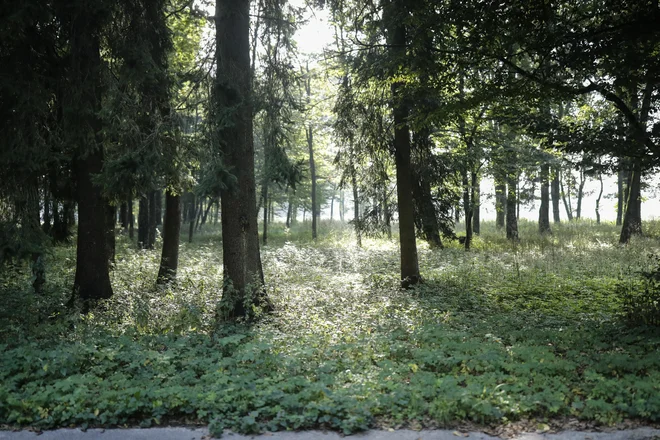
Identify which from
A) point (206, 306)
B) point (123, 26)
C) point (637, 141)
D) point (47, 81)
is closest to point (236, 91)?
point (123, 26)

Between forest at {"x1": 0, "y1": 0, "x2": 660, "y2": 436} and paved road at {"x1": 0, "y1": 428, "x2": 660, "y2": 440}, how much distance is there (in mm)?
129

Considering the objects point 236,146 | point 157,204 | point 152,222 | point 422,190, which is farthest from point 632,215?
point 157,204

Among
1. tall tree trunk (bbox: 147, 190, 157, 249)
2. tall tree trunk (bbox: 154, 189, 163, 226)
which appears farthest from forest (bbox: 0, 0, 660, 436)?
tall tree trunk (bbox: 154, 189, 163, 226)

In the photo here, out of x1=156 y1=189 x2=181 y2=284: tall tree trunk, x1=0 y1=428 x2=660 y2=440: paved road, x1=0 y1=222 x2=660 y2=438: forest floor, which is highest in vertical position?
x1=156 y1=189 x2=181 y2=284: tall tree trunk

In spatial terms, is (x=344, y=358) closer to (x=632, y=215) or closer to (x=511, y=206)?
(x=511, y=206)

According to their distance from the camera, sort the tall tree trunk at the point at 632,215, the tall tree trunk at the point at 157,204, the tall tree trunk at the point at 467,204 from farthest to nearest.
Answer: the tall tree trunk at the point at 157,204 < the tall tree trunk at the point at 632,215 < the tall tree trunk at the point at 467,204

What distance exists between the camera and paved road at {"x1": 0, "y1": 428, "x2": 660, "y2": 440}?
14.6 ft

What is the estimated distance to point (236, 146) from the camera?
9172 millimetres

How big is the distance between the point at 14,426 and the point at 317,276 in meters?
9.04

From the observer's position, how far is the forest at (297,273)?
5180mm

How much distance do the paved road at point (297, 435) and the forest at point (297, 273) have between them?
129 mm

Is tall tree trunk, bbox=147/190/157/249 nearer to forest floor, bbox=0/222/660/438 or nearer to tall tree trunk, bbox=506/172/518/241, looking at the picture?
forest floor, bbox=0/222/660/438

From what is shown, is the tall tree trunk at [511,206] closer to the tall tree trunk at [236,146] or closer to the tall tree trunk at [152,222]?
the tall tree trunk at [236,146]

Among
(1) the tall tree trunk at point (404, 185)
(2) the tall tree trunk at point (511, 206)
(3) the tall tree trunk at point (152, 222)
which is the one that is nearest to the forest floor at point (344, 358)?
(1) the tall tree trunk at point (404, 185)
